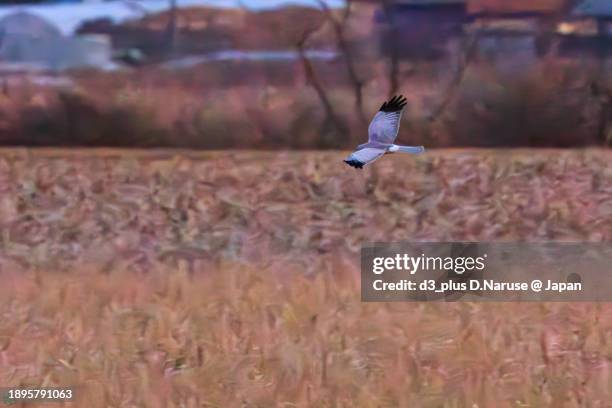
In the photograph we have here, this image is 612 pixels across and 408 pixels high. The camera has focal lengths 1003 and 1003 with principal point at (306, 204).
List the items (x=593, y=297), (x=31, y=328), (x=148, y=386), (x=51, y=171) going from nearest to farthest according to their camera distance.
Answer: (x=148, y=386)
(x=31, y=328)
(x=593, y=297)
(x=51, y=171)

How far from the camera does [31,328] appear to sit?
1.58 metres

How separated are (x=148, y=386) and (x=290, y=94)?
0.66m

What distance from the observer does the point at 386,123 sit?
177 centimetres

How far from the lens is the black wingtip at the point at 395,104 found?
1.79 meters

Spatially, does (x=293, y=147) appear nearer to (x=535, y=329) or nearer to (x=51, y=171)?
(x=51, y=171)

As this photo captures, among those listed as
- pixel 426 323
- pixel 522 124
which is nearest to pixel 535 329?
pixel 426 323

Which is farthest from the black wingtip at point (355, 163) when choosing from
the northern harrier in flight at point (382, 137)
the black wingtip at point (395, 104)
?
the black wingtip at point (395, 104)

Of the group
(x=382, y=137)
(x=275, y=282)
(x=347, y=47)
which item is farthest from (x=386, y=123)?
(x=275, y=282)

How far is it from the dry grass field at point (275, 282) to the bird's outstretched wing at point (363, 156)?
0.04m

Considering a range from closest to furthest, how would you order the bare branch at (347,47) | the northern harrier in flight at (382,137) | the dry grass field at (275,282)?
A: 1. the dry grass field at (275,282)
2. the northern harrier in flight at (382,137)
3. the bare branch at (347,47)

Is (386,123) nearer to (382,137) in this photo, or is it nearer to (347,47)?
(382,137)

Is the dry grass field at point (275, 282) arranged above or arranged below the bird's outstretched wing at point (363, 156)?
below

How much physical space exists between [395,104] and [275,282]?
1.31 ft

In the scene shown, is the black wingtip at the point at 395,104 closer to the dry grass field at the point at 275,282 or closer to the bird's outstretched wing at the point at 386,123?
the bird's outstretched wing at the point at 386,123
